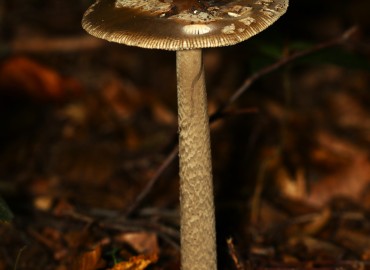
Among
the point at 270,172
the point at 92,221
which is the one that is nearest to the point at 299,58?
the point at 270,172

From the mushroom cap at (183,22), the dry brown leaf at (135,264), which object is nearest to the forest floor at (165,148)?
the dry brown leaf at (135,264)

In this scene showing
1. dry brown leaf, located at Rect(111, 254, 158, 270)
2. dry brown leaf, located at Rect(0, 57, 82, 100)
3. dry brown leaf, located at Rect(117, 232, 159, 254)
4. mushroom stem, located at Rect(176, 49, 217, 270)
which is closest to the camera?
mushroom stem, located at Rect(176, 49, 217, 270)

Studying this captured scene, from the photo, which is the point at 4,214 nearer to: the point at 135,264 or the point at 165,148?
the point at 135,264

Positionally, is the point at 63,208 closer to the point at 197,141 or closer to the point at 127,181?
the point at 127,181

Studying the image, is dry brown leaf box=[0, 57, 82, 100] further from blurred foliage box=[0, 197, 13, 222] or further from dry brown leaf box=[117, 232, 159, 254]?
blurred foliage box=[0, 197, 13, 222]

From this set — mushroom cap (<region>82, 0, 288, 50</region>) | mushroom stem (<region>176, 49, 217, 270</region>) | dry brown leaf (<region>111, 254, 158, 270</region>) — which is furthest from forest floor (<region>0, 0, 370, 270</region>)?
mushroom cap (<region>82, 0, 288, 50</region>)

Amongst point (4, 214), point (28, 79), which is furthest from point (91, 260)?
point (28, 79)

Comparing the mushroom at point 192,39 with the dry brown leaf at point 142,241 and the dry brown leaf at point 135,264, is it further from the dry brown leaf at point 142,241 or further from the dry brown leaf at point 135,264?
the dry brown leaf at point 142,241
